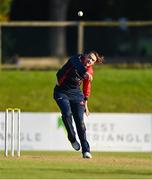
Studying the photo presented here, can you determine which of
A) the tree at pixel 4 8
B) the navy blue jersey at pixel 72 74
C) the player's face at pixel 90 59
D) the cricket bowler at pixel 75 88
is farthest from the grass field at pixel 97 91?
the player's face at pixel 90 59

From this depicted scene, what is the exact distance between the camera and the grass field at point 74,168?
14359 mm

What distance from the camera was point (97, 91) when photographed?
32.3 metres

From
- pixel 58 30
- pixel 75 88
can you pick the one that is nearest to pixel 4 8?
pixel 58 30

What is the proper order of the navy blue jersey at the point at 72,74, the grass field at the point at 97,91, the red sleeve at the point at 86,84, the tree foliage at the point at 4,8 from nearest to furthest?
the navy blue jersey at the point at 72,74
the red sleeve at the point at 86,84
the grass field at the point at 97,91
the tree foliage at the point at 4,8

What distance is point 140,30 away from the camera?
1839 inches

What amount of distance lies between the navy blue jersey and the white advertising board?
5994mm

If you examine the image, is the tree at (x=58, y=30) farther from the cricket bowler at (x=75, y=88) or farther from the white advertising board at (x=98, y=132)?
the cricket bowler at (x=75, y=88)

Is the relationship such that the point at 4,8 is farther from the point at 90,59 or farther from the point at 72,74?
the point at 90,59

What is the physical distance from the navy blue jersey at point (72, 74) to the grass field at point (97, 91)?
12.1 m

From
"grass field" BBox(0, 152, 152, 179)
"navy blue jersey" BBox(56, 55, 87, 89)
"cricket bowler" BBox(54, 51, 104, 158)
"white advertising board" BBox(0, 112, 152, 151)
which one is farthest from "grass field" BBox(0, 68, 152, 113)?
"navy blue jersey" BBox(56, 55, 87, 89)

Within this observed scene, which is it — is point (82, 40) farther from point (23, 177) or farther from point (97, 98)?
point (23, 177)

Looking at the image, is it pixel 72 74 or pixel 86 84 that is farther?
pixel 86 84

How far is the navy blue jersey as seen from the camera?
16666 mm

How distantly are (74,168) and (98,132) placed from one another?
301 inches
